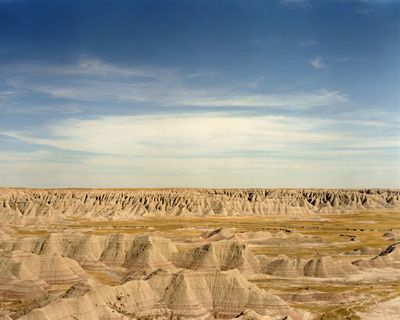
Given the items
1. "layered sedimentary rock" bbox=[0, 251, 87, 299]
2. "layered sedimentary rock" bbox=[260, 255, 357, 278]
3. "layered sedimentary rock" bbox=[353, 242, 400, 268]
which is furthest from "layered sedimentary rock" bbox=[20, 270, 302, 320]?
"layered sedimentary rock" bbox=[353, 242, 400, 268]

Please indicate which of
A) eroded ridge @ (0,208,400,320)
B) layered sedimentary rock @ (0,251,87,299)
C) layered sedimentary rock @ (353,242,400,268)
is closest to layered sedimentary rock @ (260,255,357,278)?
eroded ridge @ (0,208,400,320)

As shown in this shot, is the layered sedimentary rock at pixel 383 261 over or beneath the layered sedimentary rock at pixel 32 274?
over

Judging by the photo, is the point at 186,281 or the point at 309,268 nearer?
the point at 186,281

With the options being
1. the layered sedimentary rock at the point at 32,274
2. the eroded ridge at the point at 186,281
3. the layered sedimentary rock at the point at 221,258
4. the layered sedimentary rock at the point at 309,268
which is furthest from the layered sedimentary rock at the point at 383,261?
the layered sedimentary rock at the point at 32,274

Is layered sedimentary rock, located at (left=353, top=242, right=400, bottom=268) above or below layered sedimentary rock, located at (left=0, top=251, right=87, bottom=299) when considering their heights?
above

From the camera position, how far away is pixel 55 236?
344ft

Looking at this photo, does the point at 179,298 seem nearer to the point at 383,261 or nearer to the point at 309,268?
the point at 309,268

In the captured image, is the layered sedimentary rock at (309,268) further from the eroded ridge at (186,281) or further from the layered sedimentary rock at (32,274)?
the layered sedimentary rock at (32,274)

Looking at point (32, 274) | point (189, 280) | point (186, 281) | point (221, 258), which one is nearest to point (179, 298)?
point (186, 281)

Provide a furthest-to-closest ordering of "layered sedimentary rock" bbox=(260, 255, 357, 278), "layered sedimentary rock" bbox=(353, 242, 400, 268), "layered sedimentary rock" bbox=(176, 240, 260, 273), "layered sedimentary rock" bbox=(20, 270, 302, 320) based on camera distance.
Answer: "layered sedimentary rock" bbox=(353, 242, 400, 268)
"layered sedimentary rock" bbox=(176, 240, 260, 273)
"layered sedimentary rock" bbox=(260, 255, 357, 278)
"layered sedimentary rock" bbox=(20, 270, 302, 320)

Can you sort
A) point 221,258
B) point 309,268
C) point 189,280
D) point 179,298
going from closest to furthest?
point 179,298 → point 189,280 → point 309,268 → point 221,258

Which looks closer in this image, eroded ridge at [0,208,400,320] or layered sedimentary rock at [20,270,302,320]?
layered sedimentary rock at [20,270,302,320]

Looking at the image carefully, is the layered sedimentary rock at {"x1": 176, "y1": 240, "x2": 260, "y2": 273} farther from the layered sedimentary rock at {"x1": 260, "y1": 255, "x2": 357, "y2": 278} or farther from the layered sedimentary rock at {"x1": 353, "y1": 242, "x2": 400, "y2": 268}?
the layered sedimentary rock at {"x1": 353, "y1": 242, "x2": 400, "y2": 268}

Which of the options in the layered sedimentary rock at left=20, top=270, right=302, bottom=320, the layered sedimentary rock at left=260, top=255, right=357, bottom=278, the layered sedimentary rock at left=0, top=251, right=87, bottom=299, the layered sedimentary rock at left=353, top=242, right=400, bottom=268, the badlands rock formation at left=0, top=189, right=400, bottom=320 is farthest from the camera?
the layered sedimentary rock at left=353, top=242, right=400, bottom=268
